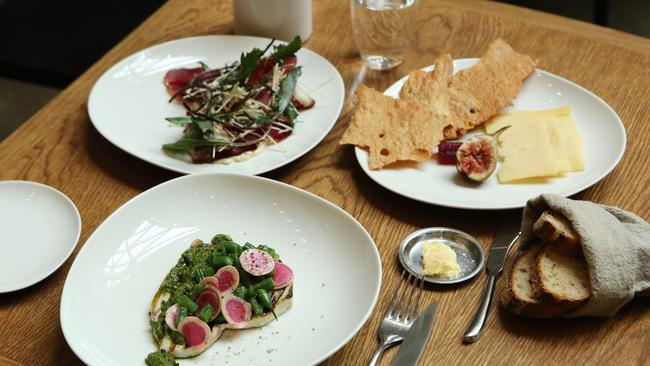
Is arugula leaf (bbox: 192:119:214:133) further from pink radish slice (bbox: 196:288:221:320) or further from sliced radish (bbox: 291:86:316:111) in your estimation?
pink radish slice (bbox: 196:288:221:320)

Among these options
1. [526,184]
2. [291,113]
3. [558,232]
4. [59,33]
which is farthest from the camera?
[59,33]

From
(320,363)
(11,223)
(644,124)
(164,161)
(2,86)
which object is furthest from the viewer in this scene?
(2,86)

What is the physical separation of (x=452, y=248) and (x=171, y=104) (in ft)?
3.23

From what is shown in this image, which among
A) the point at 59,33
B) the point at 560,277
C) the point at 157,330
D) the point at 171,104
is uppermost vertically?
the point at 560,277

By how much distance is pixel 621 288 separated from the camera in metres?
1.42

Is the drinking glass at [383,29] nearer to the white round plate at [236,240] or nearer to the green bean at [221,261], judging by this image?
the white round plate at [236,240]

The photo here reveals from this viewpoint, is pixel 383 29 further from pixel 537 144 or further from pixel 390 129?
pixel 537 144

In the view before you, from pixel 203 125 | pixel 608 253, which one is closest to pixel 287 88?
pixel 203 125

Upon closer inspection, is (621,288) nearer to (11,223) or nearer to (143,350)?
(143,350)

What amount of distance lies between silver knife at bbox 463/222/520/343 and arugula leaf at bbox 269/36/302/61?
0.86 metres

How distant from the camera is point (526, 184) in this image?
182 centimetres

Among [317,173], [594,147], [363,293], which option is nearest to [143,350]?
[363,293]

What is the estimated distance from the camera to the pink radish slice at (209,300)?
142 cm

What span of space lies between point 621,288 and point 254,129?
1.01m
